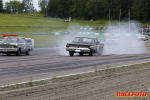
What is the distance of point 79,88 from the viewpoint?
7785mm

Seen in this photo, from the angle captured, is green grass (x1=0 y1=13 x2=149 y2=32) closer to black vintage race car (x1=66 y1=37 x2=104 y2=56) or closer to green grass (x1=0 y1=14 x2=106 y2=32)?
green grass (x1=0 y1=14 x2=106 y2=32)

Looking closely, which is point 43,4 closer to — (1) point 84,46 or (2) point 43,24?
(2) point 43,24

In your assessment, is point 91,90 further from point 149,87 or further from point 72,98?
point 149,87

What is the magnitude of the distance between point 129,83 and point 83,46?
9987mm

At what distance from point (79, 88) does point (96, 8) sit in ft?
444

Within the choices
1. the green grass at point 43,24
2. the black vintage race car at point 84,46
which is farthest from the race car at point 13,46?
the green grass at point 43,24

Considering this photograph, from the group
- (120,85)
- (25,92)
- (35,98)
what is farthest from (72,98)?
(120,85)

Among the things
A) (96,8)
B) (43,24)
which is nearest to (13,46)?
(43,24)

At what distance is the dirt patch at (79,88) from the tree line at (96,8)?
356 feet

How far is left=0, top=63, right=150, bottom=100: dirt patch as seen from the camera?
22.4ft

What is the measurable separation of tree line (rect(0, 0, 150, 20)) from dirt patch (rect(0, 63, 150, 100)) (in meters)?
109

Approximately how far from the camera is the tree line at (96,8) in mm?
118188

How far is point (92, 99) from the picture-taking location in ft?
21.4

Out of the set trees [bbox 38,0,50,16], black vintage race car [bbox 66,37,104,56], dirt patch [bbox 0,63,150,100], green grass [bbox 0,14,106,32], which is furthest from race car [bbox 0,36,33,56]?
trees [bbox 38,0,50,16]
